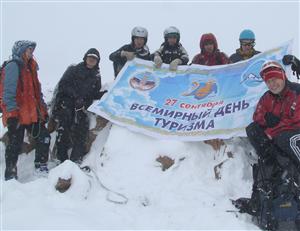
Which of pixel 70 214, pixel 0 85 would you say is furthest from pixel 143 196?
pixel 0 85

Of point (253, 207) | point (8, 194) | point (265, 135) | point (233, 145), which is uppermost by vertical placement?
point (265, 135)

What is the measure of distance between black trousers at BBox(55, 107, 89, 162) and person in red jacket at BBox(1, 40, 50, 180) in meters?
0.39

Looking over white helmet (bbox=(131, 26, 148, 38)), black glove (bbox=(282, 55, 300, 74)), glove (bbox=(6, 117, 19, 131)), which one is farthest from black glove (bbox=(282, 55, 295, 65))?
glove (bbox=(6, 117, 19, 131))

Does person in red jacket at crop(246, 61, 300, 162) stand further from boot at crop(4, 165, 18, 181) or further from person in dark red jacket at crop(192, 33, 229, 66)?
boot at crop(4, 165, 18, 181)

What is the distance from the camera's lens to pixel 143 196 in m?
5.70

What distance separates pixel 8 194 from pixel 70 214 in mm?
1075

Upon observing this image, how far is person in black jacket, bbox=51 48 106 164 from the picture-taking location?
716 centimetres

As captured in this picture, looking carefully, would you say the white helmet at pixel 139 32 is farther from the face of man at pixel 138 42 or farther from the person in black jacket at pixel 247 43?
the person in black jacket at pixel 247 43

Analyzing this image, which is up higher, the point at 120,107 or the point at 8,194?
the point at 120,107

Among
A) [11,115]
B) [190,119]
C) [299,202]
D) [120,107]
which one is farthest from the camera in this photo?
[120,107]

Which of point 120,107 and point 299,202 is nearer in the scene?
point 299,202

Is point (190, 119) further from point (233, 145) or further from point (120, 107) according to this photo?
point (120, 107)

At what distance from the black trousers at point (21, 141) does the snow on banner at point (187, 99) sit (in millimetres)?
1130

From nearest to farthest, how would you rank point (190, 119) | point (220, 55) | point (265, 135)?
point (265, 135) → point (190, 119) → point (220, 55)
